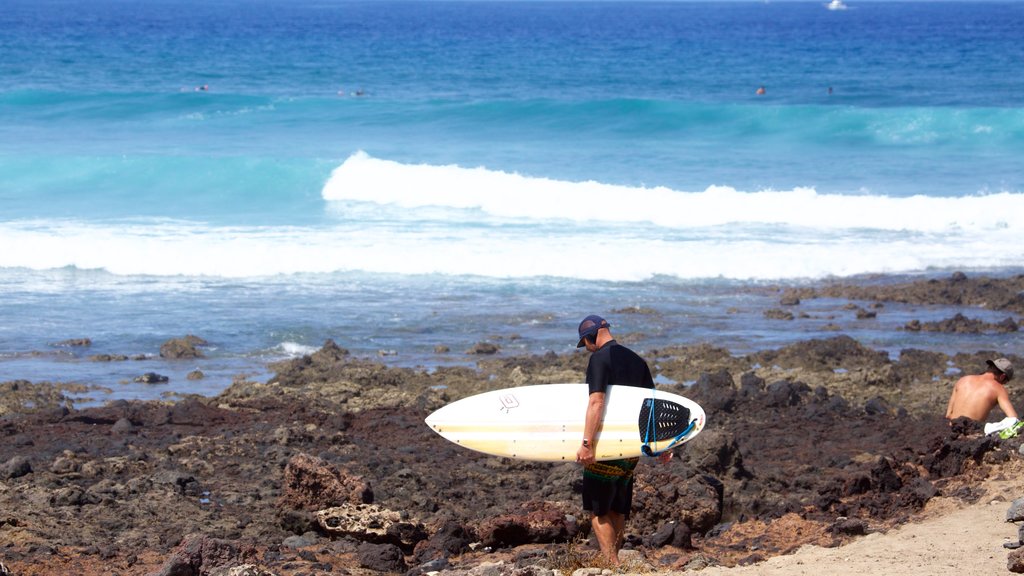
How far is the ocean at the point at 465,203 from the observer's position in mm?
14516

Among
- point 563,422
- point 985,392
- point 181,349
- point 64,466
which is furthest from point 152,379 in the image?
point 985,392

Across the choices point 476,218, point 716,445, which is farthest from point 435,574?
point 476,218

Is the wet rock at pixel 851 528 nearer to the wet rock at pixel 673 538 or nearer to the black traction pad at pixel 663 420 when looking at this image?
the wet rock at pixel 673 538

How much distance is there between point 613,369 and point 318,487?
231cm

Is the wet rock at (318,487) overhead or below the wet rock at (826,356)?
below

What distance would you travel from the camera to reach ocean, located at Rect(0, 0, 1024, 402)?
14.5 m

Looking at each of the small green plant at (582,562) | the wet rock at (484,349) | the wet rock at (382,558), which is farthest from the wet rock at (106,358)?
the small green plant at (582,562)

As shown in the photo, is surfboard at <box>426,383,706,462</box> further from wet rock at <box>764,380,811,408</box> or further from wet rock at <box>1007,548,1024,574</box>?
wet rock at <box>764,380,811,408</box>

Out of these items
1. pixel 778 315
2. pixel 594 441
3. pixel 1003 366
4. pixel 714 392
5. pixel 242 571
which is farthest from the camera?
pixel 778 315

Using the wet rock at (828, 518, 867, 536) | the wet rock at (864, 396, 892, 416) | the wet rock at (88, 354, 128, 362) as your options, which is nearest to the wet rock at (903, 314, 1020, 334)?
the wet rock at (864, 396, 892, 416)

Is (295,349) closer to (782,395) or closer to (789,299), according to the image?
(782,395)

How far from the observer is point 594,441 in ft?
21.5

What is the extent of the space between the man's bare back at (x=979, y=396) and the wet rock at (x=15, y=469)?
22.3 ft

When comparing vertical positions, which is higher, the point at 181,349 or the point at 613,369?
the point at 613,369
